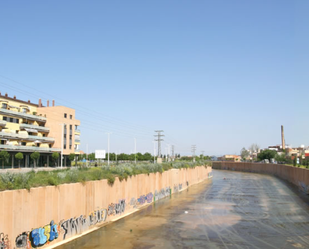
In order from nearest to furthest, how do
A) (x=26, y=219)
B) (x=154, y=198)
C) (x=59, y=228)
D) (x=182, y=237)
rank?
(x=26, y=219)
(x=59, y=228)
(x=182, y=237)
(x=154, y=198)

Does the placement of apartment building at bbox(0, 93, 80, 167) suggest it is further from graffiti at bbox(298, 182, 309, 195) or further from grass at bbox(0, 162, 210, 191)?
graffiti at bbox(298, 182, 309, 195)

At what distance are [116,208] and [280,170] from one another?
286 ft

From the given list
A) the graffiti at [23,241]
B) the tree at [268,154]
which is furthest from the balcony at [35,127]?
the tree at [268,154]

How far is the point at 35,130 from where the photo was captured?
3686 inches

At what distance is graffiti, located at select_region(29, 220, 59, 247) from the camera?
18.7 metres

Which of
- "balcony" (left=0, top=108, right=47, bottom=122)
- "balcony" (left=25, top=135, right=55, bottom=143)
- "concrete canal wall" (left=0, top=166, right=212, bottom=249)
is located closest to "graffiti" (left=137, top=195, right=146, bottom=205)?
"concrete canal wall" (left=0, top=166, right=212, bottom=249)

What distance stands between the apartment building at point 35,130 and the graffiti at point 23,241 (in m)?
60.3

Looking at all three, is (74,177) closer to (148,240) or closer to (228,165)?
(148,240)

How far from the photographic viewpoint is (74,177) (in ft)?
80.4

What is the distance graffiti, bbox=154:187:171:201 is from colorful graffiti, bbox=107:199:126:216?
1265cm

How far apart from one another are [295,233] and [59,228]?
62.4 ft

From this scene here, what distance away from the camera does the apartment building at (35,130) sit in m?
83.9

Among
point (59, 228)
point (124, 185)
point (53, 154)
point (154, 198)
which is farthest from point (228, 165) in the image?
point (59, 228)

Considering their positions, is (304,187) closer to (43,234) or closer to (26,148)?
(43,234)
